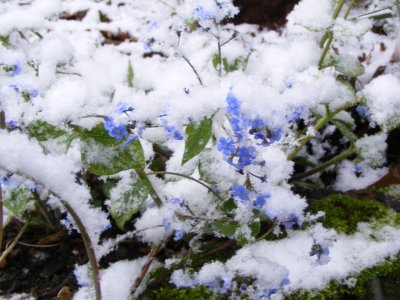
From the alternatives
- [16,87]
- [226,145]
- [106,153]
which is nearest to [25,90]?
[16,87]

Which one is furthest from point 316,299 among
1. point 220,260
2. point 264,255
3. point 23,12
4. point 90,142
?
point 23,12

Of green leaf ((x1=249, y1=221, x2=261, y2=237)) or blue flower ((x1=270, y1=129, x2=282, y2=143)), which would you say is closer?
blue flower ((x1=270, y1=129, x2=282, y2=143))

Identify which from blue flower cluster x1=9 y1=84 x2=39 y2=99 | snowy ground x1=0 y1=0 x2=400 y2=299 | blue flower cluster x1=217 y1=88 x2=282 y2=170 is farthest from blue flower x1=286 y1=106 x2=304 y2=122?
blue flower cluster x1=9 y1=84 x2=39 y2=99

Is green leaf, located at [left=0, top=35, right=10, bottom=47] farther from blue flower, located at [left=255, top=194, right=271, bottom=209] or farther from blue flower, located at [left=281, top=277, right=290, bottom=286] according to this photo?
blue flower, located at [left=281, top=277, right=290, bottom=286]

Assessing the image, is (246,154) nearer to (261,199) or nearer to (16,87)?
(261,199)

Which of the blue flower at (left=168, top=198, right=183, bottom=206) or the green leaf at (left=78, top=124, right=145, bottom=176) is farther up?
the green leaf at (left=78, top=124, right=145, bottom=176)
